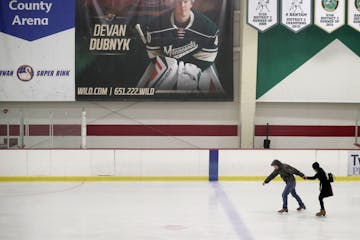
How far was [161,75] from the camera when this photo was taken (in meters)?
16.5

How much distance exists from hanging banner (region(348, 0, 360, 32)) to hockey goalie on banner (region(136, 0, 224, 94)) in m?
3.76

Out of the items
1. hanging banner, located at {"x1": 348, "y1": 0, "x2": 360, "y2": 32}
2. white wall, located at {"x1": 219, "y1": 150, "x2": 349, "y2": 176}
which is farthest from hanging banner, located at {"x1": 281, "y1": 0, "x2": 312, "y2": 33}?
white wall, located at {"x1": 219, "y1": 150, "x2": 349, "y2": 176}

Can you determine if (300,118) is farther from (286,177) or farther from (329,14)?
(286,177)

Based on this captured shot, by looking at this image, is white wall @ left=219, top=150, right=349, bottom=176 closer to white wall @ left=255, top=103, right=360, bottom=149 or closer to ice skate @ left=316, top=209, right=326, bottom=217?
white wall @ left=255, top=103, right=360, bottom=149

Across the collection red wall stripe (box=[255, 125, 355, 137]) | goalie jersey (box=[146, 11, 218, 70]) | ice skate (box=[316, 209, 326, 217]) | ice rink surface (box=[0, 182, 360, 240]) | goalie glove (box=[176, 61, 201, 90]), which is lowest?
ice rink surface (box=[0, 182, 360, 240])

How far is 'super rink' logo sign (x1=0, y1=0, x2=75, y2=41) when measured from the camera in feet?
53.2

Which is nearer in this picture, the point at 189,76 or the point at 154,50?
the point at 154,50

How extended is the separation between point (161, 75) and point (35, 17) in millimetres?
4029

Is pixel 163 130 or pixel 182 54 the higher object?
pixel 182 54

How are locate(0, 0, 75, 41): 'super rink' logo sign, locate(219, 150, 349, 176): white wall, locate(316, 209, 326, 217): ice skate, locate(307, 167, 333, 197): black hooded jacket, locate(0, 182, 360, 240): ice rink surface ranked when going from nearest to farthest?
locate(0, 182, 360, 240): ice rink surface → locate(307, 167, 333, 197): black hooded jacket → locate(316, 209, 326, 217): ice skate → locate(219, 150, 349, 176): white wall → locate(0, 0, 75, 41): 'super rink' logo sign

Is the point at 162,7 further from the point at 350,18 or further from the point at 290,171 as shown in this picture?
the point at 290,171

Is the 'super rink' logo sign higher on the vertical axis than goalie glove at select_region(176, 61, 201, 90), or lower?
higher

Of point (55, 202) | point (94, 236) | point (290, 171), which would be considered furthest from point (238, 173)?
point (94, 236)

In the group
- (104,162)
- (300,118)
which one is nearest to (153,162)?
(104,162)
